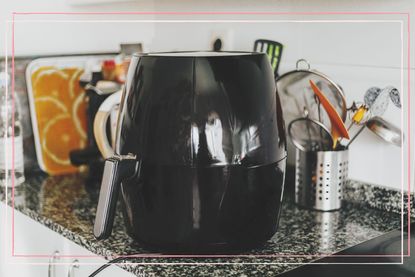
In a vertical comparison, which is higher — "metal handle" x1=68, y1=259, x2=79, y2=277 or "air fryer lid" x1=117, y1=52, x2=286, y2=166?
"air fryer lid" x1=117, y1=52, x2=286, y2=166

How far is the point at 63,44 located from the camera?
5.11 ft

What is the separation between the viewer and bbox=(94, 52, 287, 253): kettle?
881 mm

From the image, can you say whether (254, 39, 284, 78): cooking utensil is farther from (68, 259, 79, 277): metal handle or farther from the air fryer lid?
(68, 259, 79, 277): metal handle

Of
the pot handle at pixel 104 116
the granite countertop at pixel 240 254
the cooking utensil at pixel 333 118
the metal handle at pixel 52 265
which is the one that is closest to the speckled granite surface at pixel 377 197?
the granite countertop at pixel 240 254

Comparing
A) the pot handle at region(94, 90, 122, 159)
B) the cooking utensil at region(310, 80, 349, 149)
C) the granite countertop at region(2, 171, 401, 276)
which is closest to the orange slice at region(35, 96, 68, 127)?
the granite countertop at region(2, 171, 401, 276)

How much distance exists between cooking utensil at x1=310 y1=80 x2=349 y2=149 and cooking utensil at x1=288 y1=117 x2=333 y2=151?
0.03 meters

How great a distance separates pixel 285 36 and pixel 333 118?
0.27 meters

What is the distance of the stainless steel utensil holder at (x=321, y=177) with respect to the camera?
1.15 m

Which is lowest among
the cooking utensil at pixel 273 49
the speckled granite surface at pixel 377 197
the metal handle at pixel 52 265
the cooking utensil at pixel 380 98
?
the metal handle at pixel 52 265

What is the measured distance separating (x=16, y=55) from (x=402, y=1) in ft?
2.96

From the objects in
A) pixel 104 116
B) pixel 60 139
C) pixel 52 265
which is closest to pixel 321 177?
pixel 104 116

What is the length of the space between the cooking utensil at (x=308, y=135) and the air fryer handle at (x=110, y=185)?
40 cm

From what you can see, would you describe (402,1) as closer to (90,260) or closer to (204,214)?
(204,214)

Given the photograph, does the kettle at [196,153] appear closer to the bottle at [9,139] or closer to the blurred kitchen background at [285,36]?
the blurred kitchen background at [285,36]
